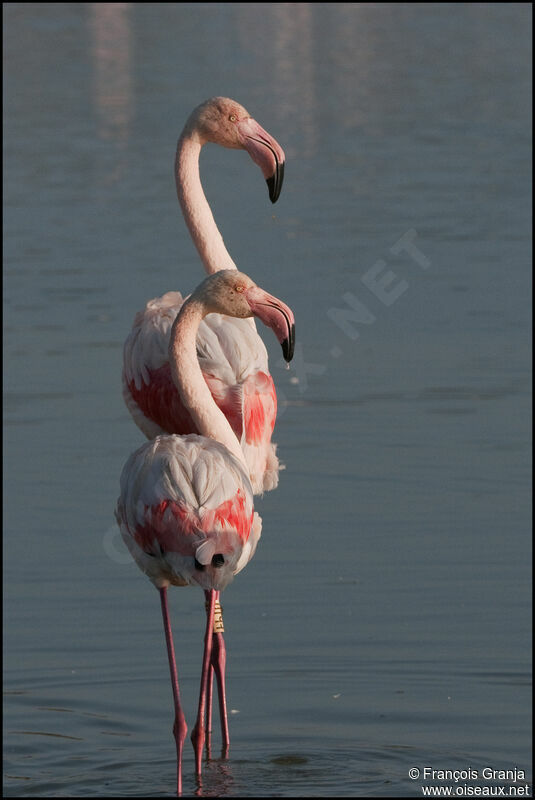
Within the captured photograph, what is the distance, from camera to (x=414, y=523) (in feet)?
26.7

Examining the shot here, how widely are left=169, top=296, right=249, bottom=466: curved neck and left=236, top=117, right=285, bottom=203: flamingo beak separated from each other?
964mm

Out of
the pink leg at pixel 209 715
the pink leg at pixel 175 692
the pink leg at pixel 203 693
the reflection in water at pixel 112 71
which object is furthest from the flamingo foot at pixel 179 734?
the reflection in water at pixel 112 71

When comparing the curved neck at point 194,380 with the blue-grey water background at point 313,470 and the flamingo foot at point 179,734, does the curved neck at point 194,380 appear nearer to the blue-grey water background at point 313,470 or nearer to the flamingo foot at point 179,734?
the flamingo foot at point 179,734

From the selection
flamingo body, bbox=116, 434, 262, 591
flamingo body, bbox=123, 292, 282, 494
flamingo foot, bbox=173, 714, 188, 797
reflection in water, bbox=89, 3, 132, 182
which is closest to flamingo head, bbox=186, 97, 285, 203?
flamingo body, bbox=123, 292, 282, 494

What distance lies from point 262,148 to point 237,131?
0.14 m

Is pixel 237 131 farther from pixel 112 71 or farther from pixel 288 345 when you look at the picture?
pixel 112 71

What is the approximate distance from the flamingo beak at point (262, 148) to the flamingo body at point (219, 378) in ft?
2.14

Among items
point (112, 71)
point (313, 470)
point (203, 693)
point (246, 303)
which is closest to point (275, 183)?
point (246, 303)

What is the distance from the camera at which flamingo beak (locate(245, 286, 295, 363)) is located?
5809 millimetres

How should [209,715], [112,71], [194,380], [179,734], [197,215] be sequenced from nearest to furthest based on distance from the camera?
[179,734] < [194,380] < [209,715] < [197,215] < [112,71]

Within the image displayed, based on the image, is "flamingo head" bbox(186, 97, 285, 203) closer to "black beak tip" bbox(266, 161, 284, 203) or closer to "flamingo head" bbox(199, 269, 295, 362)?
"black beak tip" bbox(266, 161, 284, 203)

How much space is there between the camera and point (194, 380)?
20.1 ft

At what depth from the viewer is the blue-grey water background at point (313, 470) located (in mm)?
6281

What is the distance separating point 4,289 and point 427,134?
8.39 m
